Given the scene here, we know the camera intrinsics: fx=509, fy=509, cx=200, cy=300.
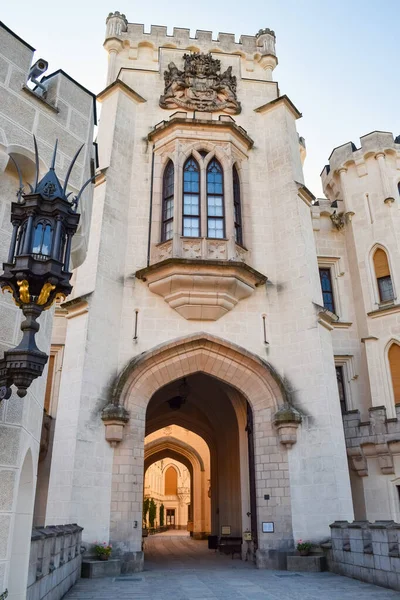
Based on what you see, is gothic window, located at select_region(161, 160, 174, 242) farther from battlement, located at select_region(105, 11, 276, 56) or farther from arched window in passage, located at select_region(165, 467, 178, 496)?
arched window in passage, located at select_region(165, 467, 178, 496)

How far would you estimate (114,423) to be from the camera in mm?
10883

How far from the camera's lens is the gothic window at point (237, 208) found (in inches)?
553

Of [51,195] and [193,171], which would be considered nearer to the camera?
[51,195]

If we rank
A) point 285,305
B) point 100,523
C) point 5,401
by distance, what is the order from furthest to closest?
point 285,305
point 100,523
point 5,401

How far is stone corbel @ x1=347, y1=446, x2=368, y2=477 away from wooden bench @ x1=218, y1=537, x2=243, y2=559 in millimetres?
4108

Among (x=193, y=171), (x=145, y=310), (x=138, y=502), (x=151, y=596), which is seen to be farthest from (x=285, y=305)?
(x=151, y=596)

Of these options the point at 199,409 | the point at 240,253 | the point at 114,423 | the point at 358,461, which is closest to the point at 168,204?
the point at 240,253

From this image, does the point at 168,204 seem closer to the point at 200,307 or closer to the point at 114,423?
the point at 200,307

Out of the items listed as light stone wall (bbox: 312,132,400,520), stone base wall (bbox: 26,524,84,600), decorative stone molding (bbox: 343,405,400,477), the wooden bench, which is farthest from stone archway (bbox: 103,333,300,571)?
the wooden bench

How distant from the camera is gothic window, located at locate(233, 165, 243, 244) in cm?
1405

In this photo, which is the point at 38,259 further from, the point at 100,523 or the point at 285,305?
the point at 285,305

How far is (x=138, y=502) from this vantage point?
10.9 m

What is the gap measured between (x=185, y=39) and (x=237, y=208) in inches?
282

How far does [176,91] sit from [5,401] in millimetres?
13900
